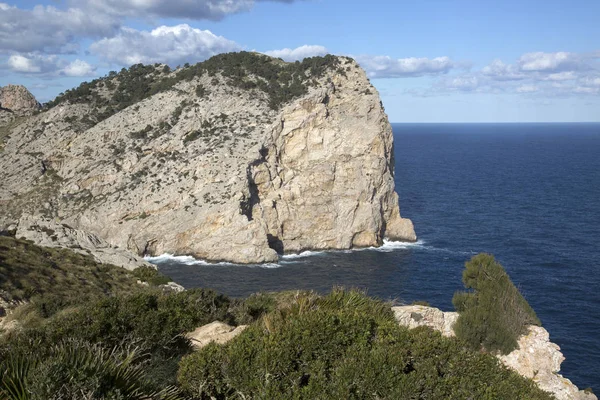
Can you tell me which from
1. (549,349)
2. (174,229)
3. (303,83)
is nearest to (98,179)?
(174,229)

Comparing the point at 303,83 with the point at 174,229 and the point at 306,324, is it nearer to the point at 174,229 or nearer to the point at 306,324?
the point at 174,229

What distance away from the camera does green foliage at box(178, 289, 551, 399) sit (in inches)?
326

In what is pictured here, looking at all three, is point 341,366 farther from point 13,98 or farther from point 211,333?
point 13,98

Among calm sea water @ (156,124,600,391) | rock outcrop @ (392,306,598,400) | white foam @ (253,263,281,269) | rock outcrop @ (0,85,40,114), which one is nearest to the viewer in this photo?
rock outcrop @ (392,306,598,400)

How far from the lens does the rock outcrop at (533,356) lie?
775 inches

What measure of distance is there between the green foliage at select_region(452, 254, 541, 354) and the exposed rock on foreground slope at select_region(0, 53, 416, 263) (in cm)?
3353

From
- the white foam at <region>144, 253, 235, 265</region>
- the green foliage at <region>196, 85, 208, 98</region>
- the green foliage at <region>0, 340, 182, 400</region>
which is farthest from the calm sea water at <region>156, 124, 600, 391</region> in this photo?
the green foliage at <region>0, 340, 182, 400</region>

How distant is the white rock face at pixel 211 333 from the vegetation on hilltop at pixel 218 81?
181ft

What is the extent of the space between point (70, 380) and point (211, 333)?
265 inches

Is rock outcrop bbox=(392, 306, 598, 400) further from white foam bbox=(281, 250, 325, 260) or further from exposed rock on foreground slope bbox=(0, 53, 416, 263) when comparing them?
white foam bbox=(281, 250, 325, 260)

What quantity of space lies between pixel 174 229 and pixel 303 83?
27.2m

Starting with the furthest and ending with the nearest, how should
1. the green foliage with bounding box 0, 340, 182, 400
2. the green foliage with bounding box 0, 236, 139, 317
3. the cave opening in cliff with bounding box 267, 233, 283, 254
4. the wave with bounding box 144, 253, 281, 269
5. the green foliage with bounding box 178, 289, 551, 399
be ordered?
the cave opening in cliff with bounding box 267, 233, 283, 254, the wave with bounding box 144, 253, 281, 269, the green foliage with bounding box 0, 236, 139, 317, the green foliage with bounding box 178, 289, 551, 399, the green foliage with bounding box 0, 340, 182, 400

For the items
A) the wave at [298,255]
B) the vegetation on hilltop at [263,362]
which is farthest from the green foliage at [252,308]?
the wave at [298,255]

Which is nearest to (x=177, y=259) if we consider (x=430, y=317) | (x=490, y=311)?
(x=430, y=317)
